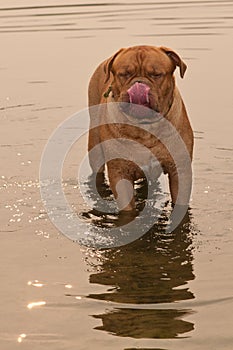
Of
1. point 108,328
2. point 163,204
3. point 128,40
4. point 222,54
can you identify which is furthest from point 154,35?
point 108,328

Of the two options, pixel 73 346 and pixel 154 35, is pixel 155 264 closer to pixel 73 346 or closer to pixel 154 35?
pixel 73 346

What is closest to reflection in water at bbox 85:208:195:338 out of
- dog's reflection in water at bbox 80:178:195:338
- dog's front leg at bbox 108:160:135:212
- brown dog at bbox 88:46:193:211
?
dog's reflection in water at bbox 80:178:195:338

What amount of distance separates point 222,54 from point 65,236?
9449 mm

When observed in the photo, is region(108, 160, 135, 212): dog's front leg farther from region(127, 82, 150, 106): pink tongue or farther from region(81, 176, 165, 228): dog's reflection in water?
region(127, 82, 150, 106): pink tongue

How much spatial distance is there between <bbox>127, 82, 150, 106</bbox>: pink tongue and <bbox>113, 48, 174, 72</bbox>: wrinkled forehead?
0.21m

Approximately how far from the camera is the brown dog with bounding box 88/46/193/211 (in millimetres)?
6684

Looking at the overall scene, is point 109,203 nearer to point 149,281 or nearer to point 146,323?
point 149,281

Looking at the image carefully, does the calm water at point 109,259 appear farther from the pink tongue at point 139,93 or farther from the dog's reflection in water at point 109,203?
the pink tongue at point 139,93

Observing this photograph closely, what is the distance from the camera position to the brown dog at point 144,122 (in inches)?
263

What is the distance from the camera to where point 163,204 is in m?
7.77

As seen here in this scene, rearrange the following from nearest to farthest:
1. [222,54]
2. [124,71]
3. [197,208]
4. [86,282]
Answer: [86,282], [124,71], [197,208], [222,54]

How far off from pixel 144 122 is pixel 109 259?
3.82 feet

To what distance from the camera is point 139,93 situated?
6.55 meters

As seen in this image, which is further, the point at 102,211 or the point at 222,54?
the point at 222,54
